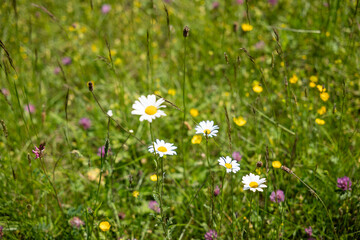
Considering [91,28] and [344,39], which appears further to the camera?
[91,28]

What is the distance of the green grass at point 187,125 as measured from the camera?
144cm

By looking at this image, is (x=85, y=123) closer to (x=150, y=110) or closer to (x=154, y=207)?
(x=154, y=207)

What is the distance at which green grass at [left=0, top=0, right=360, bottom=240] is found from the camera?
4.73 feet

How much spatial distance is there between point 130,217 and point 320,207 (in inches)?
40.5

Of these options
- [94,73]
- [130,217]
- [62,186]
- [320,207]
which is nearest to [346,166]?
[320,207]

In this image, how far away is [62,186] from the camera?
5.74 ft

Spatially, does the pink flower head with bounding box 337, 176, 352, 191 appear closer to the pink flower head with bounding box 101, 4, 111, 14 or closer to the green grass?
the green grass

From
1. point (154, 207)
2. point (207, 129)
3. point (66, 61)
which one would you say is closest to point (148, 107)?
point (207, 129)

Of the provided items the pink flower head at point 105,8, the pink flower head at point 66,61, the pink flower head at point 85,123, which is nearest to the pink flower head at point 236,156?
the pink flower head at point 85,123

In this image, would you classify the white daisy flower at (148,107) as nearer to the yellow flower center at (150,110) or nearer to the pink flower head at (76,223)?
the yellow flower center at (150,110)

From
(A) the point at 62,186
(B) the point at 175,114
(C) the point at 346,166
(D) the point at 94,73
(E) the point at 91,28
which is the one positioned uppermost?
(E) the point at 91,28

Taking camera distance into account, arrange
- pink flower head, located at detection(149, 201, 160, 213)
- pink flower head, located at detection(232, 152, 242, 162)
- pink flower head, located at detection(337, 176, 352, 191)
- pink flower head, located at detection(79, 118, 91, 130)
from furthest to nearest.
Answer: pink flower head, located at detection(79, 118, 91, 130) → pink flower head, located at detection(232, 152, 242, 162) → pink flower head, located at detection(149, 201, 160, 213) → pink flower head, located at detection(337, 176, 352, 191)

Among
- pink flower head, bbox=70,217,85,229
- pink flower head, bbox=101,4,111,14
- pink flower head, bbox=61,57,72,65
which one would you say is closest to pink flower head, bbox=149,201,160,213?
pink flower head, bbox=70,217,85,229

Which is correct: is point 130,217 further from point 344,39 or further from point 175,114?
point 344,39
